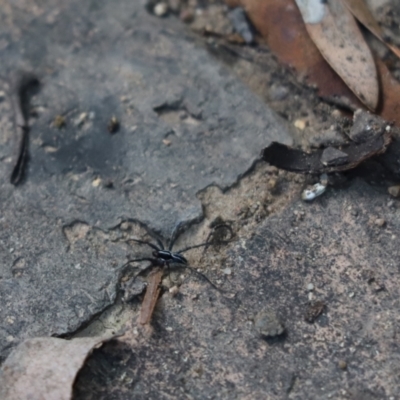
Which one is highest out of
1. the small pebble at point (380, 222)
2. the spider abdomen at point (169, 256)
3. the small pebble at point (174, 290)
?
the spider abdomen at point (169, 256)

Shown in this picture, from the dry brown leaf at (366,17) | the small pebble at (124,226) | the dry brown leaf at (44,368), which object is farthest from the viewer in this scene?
the dry brown leaf at (366,17)

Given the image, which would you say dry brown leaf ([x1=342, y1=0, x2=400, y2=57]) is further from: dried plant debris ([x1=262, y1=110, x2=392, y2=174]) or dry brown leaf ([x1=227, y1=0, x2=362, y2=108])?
dried plant debris ([x1=262, y1=110, x2=392, y2=174])

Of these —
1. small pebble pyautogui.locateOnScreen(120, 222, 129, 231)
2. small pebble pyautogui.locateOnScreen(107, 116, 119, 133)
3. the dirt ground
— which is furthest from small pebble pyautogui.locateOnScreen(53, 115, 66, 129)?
small pebble pyautogui.locateOnScreen(120, 222, 129, 231)

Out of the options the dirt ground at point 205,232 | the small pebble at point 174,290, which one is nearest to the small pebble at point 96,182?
the dirt ground at point 205,232

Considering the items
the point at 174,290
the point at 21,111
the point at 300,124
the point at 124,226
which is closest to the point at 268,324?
the point at 174,290

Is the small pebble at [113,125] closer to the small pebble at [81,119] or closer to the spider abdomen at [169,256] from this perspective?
the small pebble at [81,119]

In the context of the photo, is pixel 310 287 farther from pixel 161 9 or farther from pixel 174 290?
pixel 161 9
